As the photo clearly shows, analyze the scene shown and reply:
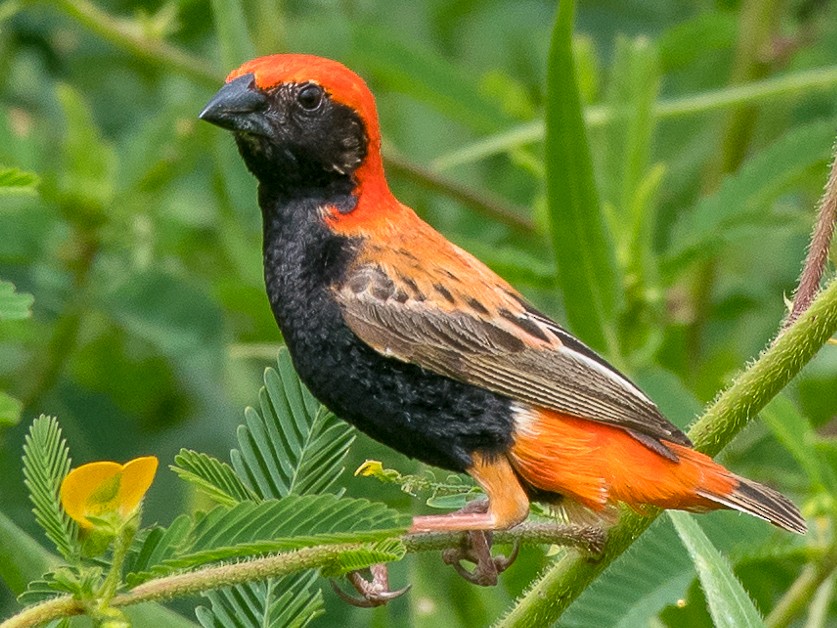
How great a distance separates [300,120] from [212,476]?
3.86 feet

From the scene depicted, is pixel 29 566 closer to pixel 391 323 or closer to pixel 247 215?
pixel 391 323

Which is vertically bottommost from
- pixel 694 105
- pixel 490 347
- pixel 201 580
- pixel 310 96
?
pixel 201 580

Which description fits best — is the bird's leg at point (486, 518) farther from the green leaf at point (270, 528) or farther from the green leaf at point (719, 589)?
the green leaf at point (270, 528)

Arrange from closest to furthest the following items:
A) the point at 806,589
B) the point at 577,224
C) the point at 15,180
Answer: the point at 15,180, the point at 806,589, the point at 577,224

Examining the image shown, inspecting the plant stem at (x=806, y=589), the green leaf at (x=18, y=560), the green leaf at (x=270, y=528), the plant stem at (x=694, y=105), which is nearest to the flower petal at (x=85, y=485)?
the green leaf at (x=270, y=528)

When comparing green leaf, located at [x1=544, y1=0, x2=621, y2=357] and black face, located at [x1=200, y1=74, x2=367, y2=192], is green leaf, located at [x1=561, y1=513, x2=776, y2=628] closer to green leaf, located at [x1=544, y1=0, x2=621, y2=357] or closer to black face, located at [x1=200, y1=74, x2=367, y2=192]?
green leaf, located at [x1=544, y1=0, x2=621, y2=357]

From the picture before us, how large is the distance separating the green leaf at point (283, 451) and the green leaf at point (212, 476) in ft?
0.41

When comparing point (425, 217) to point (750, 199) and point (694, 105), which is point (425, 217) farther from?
point (750, 199)

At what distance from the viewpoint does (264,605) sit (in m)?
2.80

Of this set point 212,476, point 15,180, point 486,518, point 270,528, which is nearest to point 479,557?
point 486,518

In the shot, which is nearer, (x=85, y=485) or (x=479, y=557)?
(x=85, y=485)

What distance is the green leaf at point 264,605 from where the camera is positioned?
8.89ft

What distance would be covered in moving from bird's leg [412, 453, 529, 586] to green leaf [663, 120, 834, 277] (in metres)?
1.49

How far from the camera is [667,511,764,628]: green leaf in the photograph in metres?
2.63
